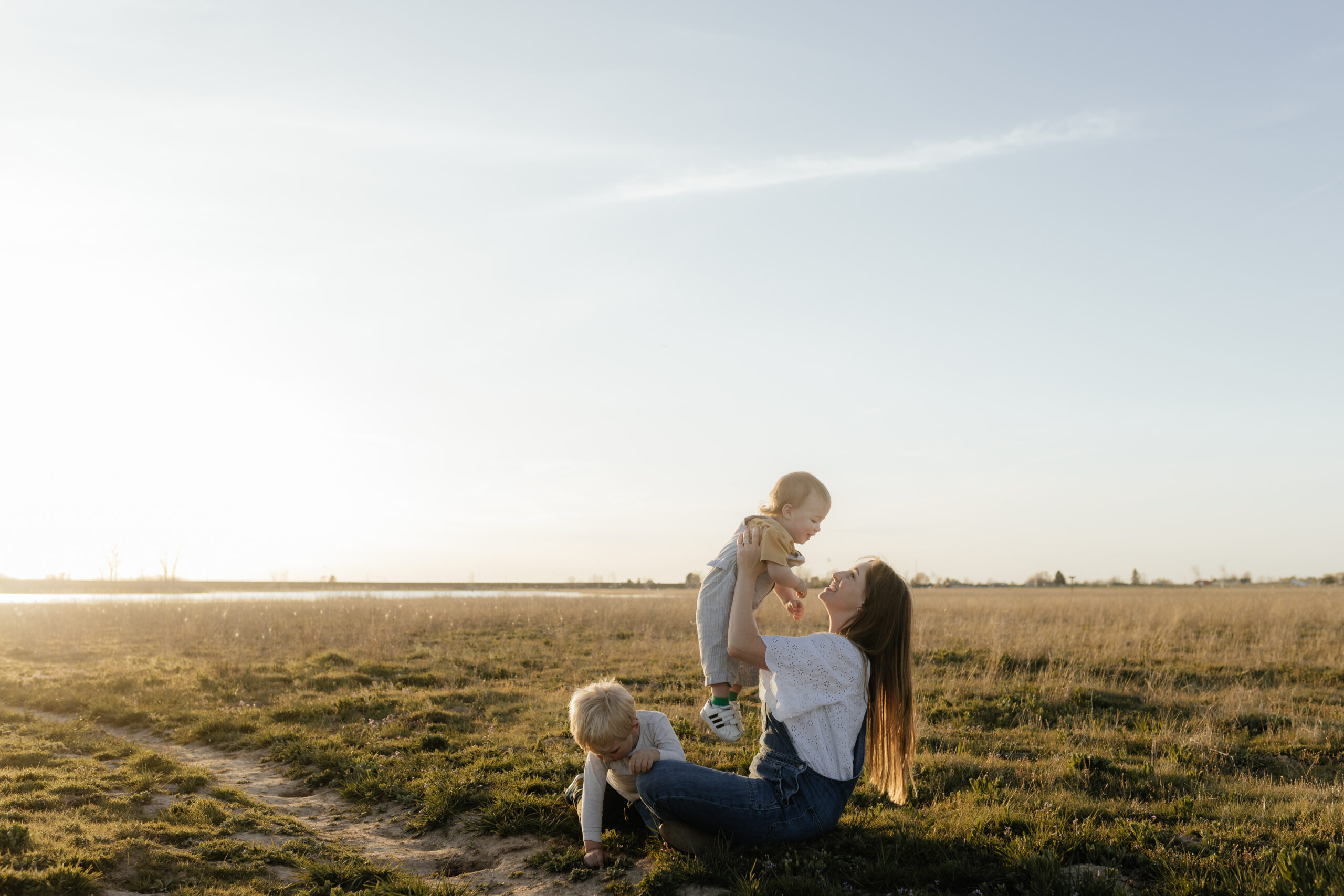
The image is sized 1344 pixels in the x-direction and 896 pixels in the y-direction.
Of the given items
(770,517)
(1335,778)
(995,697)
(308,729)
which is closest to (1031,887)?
(770,517)

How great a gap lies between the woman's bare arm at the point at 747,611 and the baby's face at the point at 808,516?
0.62m

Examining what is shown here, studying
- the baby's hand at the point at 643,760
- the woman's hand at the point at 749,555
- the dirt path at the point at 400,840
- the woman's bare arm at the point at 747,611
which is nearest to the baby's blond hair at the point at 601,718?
the baby's hand at the point at 643,760

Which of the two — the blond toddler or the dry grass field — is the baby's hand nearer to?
the blond toddler

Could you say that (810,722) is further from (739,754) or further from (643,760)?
(739,754)

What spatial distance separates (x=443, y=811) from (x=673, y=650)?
1050 centimetres

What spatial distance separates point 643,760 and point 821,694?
1.28 meters

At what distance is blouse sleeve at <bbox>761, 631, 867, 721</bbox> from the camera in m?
4.87

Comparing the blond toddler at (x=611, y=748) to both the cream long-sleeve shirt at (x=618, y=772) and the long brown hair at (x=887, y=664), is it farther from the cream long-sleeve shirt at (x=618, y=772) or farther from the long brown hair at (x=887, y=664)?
the long brown hair at (x=887, y=664)

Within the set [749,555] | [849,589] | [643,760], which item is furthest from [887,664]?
[643,760]

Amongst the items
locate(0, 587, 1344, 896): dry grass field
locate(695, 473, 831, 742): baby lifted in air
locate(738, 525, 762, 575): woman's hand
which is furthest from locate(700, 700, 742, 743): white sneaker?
locate(738, 525, 762, 575): woman's hand

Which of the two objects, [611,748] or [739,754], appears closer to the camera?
[611,748]

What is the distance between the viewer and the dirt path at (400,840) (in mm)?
5605

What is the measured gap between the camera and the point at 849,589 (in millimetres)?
5145

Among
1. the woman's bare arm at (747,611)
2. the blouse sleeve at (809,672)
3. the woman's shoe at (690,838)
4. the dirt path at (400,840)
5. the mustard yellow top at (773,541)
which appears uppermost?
the mustard yellow top at (773,541)
